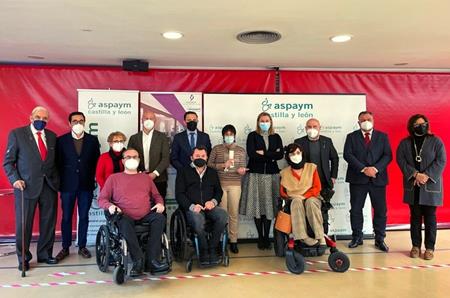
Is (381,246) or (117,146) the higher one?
(117,146)

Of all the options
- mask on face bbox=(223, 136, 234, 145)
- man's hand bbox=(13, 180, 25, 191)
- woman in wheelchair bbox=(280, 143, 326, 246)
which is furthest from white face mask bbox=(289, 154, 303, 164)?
man's hand bbox=(13, 180, 25, 191)

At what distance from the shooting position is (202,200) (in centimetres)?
409

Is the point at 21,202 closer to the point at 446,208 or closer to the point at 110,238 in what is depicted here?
the point at 110,238

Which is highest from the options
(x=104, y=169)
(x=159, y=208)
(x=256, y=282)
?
(x=104, y=169)

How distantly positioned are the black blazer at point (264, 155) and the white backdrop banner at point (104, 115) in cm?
154

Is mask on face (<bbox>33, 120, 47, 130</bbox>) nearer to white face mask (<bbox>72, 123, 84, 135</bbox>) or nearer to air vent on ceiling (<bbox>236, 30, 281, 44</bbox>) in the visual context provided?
white face mask (<bbox>72, 123, 84, 135</bbox>)

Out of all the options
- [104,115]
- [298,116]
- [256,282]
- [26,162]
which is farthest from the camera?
[298,116]

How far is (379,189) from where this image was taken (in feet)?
15.2

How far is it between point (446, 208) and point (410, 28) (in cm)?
333

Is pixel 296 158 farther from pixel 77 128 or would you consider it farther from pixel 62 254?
pixel 62 254

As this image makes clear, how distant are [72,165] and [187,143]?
4.23 feet

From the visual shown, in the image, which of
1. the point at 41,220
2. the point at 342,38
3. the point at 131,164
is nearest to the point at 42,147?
the point at 41,220

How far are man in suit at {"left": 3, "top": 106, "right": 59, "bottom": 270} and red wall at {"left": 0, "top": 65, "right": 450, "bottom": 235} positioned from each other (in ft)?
3.97

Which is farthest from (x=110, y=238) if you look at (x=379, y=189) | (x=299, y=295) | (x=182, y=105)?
(x=379, y=189)
